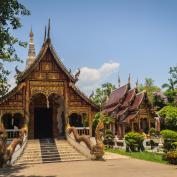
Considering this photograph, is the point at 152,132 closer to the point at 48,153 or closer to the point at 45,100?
the point at 45,100

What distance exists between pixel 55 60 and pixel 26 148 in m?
6.23

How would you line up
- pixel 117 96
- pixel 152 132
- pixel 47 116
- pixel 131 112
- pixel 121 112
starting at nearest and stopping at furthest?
1. pixel 47 116
2. pixel 152 132
3. pixel 131 112
4. pixel 121 112
5. pixel 117 96

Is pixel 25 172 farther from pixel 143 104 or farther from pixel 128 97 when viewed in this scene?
pixel 128 97

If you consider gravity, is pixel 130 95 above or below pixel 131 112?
above

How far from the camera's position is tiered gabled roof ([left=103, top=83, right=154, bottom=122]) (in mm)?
32438

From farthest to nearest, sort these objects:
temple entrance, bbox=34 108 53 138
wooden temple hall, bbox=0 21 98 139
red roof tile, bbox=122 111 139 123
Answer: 1. red roof tile, bbox=122 111 139 123
2. temple entrance, bbox=34 108 53 138
3. wooden temple hall, bbox=0 21 98 139

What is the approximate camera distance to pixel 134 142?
21625mm

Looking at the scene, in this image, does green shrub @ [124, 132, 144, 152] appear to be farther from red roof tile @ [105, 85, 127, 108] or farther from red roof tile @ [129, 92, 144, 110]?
red roof tile @ [105, 85, 127, 108]

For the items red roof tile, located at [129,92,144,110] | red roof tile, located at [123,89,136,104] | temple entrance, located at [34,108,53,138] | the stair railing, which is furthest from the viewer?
red roof tile, located at [123,89,136,104]

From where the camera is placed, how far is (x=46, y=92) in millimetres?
20234

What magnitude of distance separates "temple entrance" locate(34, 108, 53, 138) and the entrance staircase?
2.45 m

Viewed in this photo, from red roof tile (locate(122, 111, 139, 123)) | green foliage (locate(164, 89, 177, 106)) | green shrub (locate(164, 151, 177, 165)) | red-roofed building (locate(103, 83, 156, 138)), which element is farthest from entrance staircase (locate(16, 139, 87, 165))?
green foliage (locate(164, 89, 177, 106))

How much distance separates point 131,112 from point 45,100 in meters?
14.4

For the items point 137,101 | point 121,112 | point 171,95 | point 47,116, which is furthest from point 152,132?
point 47,116
